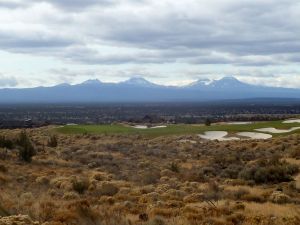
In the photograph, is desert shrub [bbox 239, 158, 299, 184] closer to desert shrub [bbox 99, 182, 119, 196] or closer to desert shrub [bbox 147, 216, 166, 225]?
desert shrub [bbox 99, 182, 119, 196]

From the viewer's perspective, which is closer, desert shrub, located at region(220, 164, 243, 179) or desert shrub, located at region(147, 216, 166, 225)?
desert shrub, located at region(147, 216, 166, 225)

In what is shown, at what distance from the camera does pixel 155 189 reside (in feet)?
58.9

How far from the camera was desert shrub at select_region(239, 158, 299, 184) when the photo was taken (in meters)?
20.6

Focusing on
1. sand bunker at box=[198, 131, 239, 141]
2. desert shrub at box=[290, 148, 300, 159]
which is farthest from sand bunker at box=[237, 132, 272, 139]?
desert shrub at box=[290, 148, 300, 159]

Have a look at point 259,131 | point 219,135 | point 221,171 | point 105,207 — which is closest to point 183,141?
point 219,135

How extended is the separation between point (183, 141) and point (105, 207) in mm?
30504

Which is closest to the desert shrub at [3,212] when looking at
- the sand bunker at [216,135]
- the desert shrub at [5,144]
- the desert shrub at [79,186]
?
the desert shrub at [79,186]

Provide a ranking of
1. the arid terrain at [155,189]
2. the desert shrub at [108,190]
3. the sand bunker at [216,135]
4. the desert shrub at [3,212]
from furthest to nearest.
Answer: the sand bunker at [216,135]
the desert shrub at [108,190]
the arid terrain at [155,189]
the desert shrub at [3,212]

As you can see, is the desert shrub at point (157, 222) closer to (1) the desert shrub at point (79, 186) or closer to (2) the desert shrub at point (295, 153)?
(1) the desert shrub at point (79, 186)

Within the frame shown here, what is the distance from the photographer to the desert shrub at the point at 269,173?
20609mm

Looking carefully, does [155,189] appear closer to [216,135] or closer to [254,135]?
[254,135]

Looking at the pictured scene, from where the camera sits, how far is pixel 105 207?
44.5ft

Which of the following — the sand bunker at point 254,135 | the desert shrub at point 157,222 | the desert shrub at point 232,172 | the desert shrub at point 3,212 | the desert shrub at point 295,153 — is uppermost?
the desert shrub at point 3,212

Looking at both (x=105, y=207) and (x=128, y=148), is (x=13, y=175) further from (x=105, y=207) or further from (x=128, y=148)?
(x=128, y=148)
